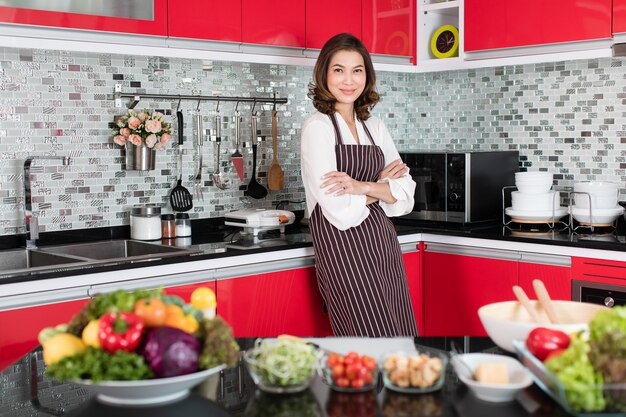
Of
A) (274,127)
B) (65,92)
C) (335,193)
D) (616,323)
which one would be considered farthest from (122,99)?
(616,323)

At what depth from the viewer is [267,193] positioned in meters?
4.68

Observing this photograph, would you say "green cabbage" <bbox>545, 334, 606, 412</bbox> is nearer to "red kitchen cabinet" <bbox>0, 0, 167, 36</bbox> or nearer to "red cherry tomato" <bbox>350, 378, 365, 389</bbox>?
"red cherry tomato" <bbox>350, 378, 365, 389</bbox>

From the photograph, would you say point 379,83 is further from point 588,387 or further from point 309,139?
point 588,387

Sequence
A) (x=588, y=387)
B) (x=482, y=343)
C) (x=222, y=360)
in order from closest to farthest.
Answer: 1. (x=588, y=387)
2. (x=222, y=360)
3. (x=482, y=343)

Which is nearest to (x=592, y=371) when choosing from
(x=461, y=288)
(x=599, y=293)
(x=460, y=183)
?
(x=599, y=293)

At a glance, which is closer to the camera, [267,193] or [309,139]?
[309,139]

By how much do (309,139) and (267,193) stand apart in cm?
105

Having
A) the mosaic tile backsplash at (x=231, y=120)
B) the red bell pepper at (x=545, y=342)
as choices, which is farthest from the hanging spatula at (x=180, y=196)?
the red bell pepper at (x=545, y=342)

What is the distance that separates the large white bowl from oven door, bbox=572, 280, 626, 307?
1.61m

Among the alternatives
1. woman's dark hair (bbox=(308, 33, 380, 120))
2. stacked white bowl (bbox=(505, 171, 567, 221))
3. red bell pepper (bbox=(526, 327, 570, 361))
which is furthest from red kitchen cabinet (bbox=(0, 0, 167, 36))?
red bell pepper (bbox=(526, 327, 570, 361))

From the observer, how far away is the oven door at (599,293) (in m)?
3.72

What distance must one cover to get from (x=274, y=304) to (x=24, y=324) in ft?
3.69

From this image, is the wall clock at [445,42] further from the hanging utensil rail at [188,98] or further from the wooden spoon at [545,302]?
the wooden spoon at [545,302]

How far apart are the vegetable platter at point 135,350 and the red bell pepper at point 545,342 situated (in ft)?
2.06
